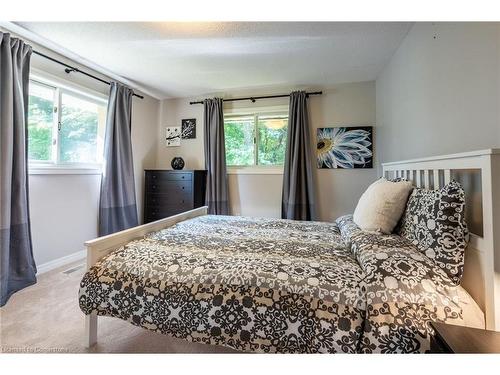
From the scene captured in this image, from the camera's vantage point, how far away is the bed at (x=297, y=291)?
86cm

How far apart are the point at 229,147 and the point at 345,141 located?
5.84ft

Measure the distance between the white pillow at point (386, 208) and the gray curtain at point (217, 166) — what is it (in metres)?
2.41

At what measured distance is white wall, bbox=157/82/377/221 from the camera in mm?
3217

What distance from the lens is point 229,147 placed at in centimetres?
378

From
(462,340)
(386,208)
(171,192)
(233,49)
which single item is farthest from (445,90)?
(171,192)

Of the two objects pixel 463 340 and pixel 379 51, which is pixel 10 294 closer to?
pixel 463 340

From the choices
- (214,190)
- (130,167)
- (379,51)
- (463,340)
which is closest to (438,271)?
(463,340)

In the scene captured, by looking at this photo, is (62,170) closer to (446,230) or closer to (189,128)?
(189,128)

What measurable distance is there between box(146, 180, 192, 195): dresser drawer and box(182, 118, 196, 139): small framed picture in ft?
2.90

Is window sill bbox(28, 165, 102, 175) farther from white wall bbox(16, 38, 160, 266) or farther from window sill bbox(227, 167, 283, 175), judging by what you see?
window sill bbox(227, 167, 283, 175)

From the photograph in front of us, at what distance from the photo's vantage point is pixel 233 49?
2.39 m

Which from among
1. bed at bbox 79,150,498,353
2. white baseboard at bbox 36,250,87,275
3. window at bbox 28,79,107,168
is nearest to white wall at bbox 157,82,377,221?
window at bbox 28,79,107,168

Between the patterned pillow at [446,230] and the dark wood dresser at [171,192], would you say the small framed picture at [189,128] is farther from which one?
the patterned pillow at [446,230]

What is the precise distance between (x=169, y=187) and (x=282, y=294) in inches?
116
